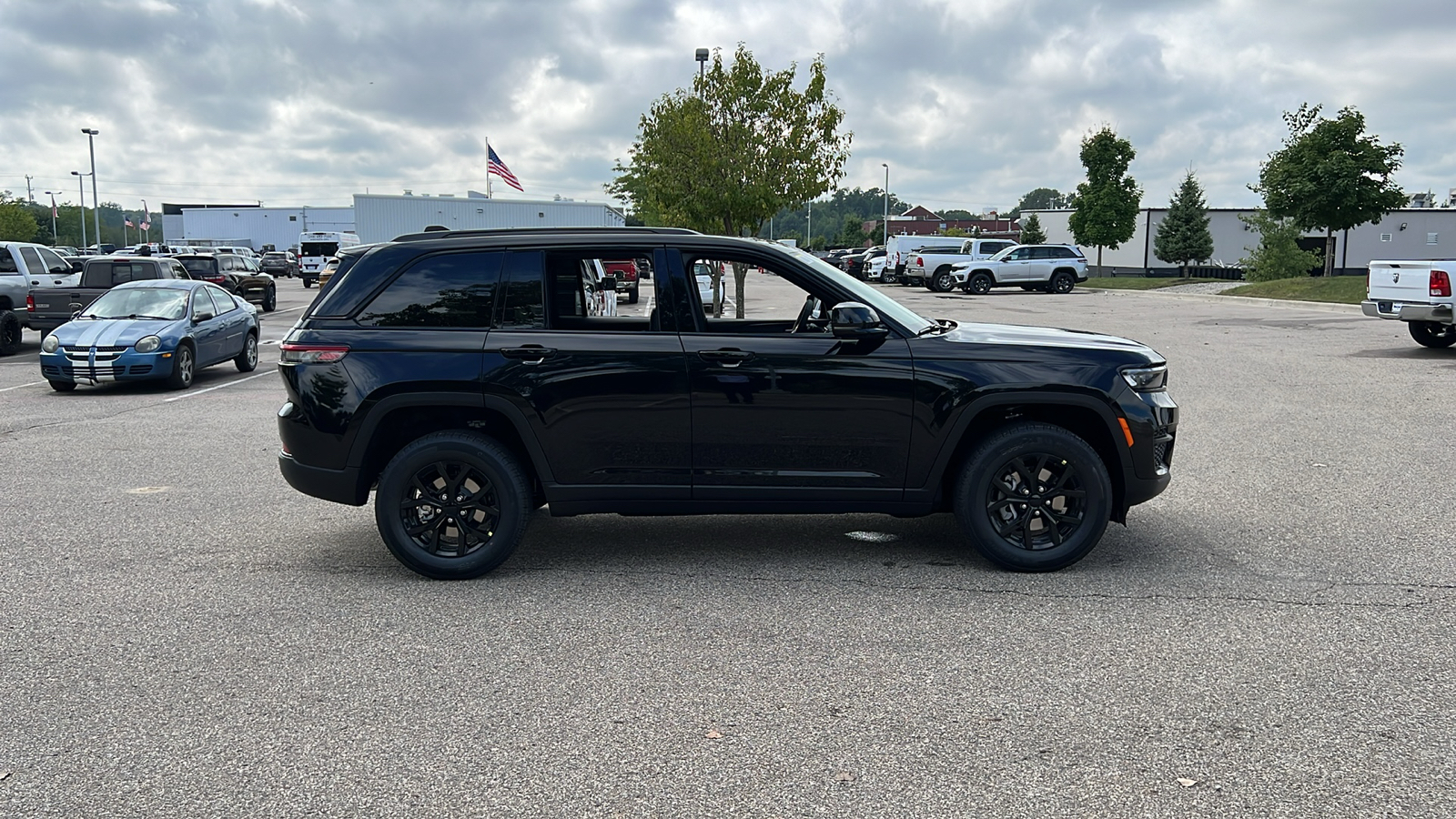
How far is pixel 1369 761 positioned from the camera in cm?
377

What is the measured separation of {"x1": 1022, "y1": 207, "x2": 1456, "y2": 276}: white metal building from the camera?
2325 inches

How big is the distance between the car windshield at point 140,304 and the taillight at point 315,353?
10.9 meters

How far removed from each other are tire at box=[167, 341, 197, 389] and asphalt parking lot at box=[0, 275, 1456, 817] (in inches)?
267

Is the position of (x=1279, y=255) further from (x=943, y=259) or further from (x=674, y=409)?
(x=674, y=409)

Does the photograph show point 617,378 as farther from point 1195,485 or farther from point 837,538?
point 1195,485

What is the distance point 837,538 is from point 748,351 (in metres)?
1.47

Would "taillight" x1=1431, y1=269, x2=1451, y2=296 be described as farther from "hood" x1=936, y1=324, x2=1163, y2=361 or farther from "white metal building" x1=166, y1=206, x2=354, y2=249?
"white metal building" x1=166, y1=206, x2=354, y2=249

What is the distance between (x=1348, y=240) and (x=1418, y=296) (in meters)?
51.2

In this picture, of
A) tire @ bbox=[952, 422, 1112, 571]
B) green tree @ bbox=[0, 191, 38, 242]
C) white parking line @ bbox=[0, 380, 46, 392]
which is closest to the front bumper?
white parking line @ bbox=[0, 380, 46, 392]

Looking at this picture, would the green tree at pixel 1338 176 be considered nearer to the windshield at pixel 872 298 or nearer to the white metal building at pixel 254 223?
the windshield at pixel 872 298

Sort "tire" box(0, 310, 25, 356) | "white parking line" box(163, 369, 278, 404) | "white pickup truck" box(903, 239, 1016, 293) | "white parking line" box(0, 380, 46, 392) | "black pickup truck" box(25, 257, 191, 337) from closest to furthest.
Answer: "white parking line" box(163, 369, 278, 404) → "white parking line" box(0, 380, 46, 392) → "black pickup truck" box(25, 257, 191, 337) → "tire" box(0, 310, 25, 356) → "white pickup truck" box(903, 239, 1016, 293)

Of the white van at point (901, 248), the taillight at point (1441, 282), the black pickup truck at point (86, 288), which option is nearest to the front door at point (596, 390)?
the taillight at point (1441, 282)

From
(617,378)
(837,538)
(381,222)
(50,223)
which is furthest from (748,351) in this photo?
(50,223)

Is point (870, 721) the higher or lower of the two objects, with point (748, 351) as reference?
lower
